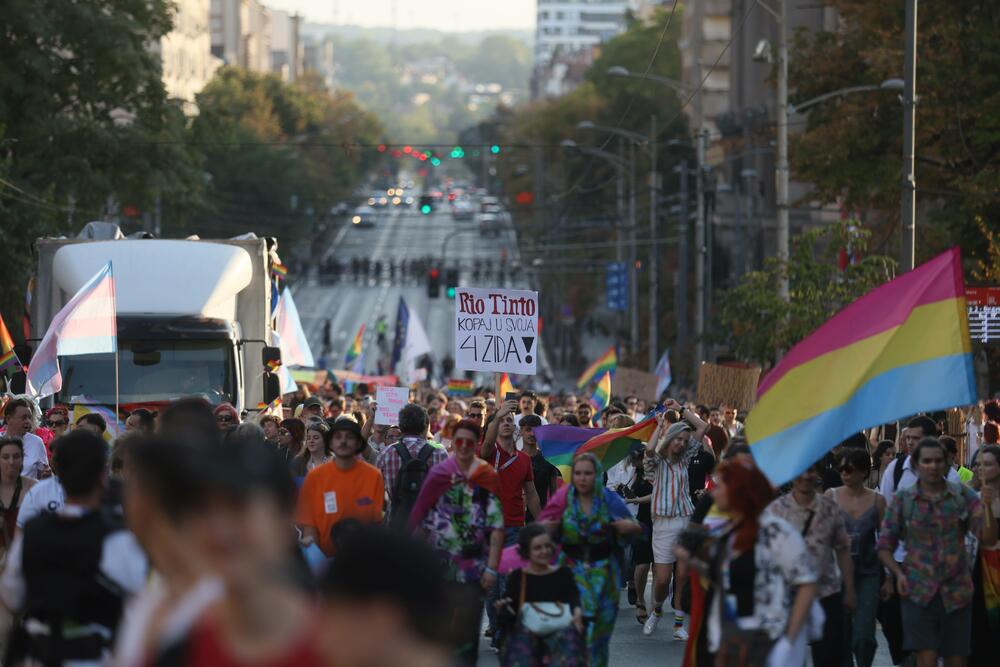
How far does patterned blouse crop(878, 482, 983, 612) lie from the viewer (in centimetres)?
1075

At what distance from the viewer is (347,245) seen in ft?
461

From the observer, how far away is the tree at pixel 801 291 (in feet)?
112

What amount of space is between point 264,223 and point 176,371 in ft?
252

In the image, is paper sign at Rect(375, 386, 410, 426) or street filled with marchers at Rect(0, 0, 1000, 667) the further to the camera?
paper sign at Rect(375, 386, 410, 426)

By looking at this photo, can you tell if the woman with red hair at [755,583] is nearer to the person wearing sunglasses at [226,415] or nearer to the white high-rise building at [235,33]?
the person wearing sunglasses at [226,415]

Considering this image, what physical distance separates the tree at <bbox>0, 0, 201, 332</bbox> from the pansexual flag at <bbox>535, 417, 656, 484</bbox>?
28.0 metres

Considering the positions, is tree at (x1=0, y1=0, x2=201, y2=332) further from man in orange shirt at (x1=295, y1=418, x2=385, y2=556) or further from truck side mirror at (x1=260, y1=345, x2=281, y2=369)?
man in orange shirt at (x1=295, y1=418, x2=385, y2=556)

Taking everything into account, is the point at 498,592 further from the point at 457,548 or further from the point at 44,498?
the point at 44,498

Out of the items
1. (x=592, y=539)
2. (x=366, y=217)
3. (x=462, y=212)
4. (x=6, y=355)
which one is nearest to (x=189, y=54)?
(x=366, y=217)

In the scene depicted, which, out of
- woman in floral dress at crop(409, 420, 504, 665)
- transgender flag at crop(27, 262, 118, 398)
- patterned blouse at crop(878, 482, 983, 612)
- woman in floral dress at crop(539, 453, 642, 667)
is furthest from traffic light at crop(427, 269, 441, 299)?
patterned blouse at crop(878, 482, 983, 612)

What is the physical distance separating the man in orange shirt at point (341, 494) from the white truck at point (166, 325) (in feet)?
34.0

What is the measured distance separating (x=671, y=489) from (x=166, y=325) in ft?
28.7

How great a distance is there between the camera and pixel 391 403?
19172mm

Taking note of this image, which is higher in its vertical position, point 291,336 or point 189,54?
point 189,54
